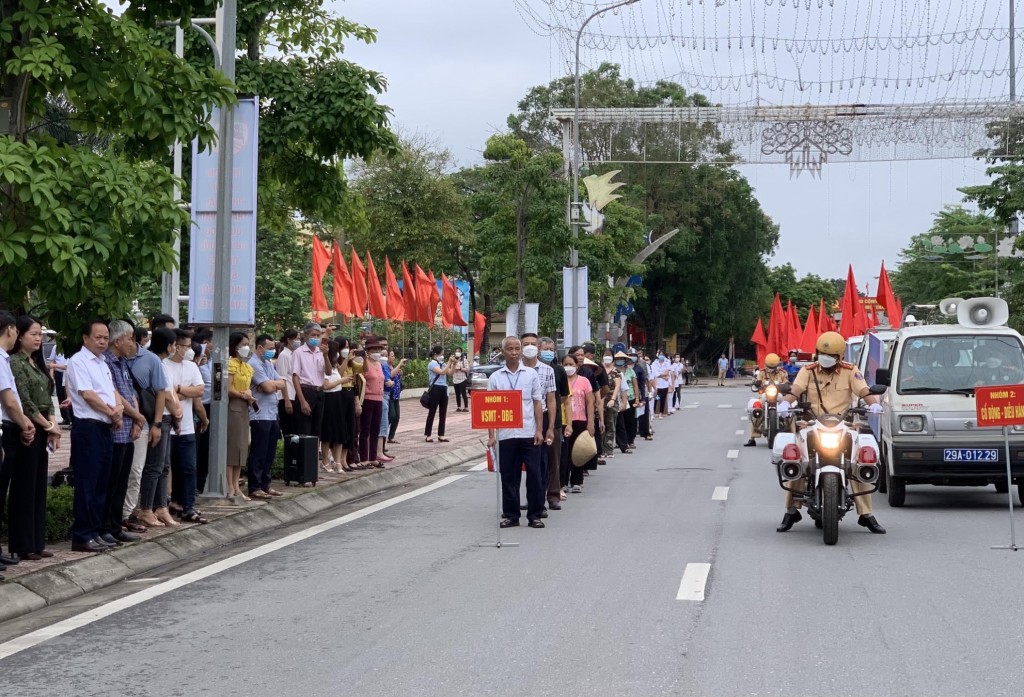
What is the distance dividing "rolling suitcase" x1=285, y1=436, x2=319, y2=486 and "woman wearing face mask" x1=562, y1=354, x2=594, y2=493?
3.00 m

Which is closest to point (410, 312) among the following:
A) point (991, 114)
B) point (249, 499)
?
point (991, 114)

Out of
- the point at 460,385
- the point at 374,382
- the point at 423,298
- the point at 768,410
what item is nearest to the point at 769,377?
the point at 768,410

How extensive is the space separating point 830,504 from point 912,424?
3.69 meters

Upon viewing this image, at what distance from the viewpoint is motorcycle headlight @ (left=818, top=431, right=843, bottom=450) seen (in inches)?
490

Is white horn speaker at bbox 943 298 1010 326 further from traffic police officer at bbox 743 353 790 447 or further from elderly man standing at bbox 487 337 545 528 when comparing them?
traffic police officer at bbox 743 353 790 447

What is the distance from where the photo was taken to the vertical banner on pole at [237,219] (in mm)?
15180

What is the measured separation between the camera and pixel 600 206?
40.9m

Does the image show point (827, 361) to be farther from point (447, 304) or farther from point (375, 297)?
point (447, 304)

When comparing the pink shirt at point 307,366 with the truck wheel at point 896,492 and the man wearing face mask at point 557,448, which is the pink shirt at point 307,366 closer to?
the man wearing face mask at point 557,448

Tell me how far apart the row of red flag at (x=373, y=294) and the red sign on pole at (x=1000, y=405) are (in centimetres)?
1799

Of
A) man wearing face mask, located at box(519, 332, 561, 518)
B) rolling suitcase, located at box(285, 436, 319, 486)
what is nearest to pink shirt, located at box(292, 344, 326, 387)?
rolling suitcase, located at box(285, 436, 319, 486)

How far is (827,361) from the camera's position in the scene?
12773 mm

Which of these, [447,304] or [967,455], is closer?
[967,455]

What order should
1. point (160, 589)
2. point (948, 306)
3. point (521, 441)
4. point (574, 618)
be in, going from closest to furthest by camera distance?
point (574, 618), point (160, 589), point (521, 441), point (948, 306)
